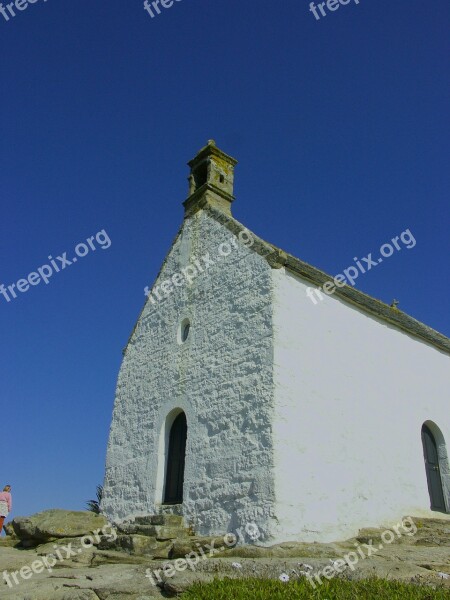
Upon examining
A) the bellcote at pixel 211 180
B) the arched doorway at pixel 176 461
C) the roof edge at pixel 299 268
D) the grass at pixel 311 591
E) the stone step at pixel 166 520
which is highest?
the bellcote at pixel 211 180

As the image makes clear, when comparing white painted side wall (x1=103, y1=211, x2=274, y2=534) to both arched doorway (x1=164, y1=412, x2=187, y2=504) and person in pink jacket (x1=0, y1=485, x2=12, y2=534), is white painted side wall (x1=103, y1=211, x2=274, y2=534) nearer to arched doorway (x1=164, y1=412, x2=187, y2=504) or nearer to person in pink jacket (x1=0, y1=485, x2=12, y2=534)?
arched doorway (x1=164, y1=412, x2=187, y2=504)

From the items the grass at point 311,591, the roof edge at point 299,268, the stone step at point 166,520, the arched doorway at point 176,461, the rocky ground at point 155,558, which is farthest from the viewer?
the arched doorway at point 176,461

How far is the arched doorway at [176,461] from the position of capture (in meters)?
11.6

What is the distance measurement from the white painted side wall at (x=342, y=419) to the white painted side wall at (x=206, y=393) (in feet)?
1.34

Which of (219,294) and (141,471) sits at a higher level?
(219,294)

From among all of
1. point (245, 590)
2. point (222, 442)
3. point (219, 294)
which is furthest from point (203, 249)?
point (245, 590)

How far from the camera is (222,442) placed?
408 inches

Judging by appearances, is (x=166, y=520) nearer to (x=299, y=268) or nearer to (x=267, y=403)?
(x=267, y=403)

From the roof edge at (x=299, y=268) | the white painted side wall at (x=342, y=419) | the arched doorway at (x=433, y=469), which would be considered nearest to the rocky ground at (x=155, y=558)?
the white painted side wall at (x=342, y=419)

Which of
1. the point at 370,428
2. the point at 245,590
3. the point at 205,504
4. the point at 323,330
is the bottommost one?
the point at 245,590

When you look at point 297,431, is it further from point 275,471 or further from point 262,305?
point 262,305

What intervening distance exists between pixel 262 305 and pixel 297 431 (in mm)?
2675

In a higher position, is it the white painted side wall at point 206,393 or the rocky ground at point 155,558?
the white painted side wall at point 206,393

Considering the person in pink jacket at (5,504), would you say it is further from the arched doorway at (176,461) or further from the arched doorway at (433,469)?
the arched doorway at (433,469)
